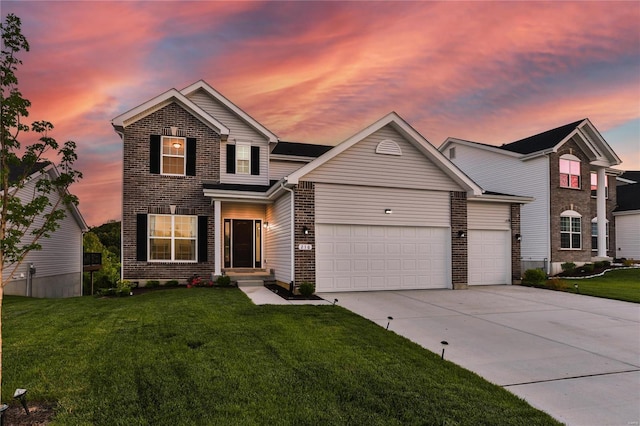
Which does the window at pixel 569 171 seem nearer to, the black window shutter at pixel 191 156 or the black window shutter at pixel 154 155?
the black window shutter at pixel 191 156

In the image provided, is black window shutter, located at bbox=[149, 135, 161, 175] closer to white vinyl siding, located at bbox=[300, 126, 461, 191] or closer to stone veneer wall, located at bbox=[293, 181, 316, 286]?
stone veneer wall, located at bbox=[293, 181, 316, 286]

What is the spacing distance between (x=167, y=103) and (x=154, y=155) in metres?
2.14

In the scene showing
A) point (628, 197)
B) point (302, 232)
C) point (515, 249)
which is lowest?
point (515, 249)

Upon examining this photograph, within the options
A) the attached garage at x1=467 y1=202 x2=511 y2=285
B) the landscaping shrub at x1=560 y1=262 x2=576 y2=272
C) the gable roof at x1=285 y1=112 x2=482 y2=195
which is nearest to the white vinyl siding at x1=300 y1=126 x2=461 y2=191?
the gable roof at x1=285 y1=112 x2=482 y2=195

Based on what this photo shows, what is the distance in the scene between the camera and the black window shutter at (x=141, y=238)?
14.7 meters

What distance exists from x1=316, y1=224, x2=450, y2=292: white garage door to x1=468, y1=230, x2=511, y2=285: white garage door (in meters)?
1.79

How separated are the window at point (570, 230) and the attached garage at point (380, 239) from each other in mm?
11620

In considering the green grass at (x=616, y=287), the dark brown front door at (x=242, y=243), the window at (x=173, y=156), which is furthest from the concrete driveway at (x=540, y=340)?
the window at (x=173, y=156)

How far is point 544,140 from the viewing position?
2270 cm

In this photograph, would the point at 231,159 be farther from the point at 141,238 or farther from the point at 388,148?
the point at 388,148

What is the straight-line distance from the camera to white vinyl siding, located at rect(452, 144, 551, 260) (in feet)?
71.5

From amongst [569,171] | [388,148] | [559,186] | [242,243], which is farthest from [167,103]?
[569,171]

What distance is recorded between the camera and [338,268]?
516 inches

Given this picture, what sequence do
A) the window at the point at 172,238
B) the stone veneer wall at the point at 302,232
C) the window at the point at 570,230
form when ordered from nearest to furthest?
the stone veneer wall at the point at 302,232, the window at the point at 172,238, the window at the point at 570,230
